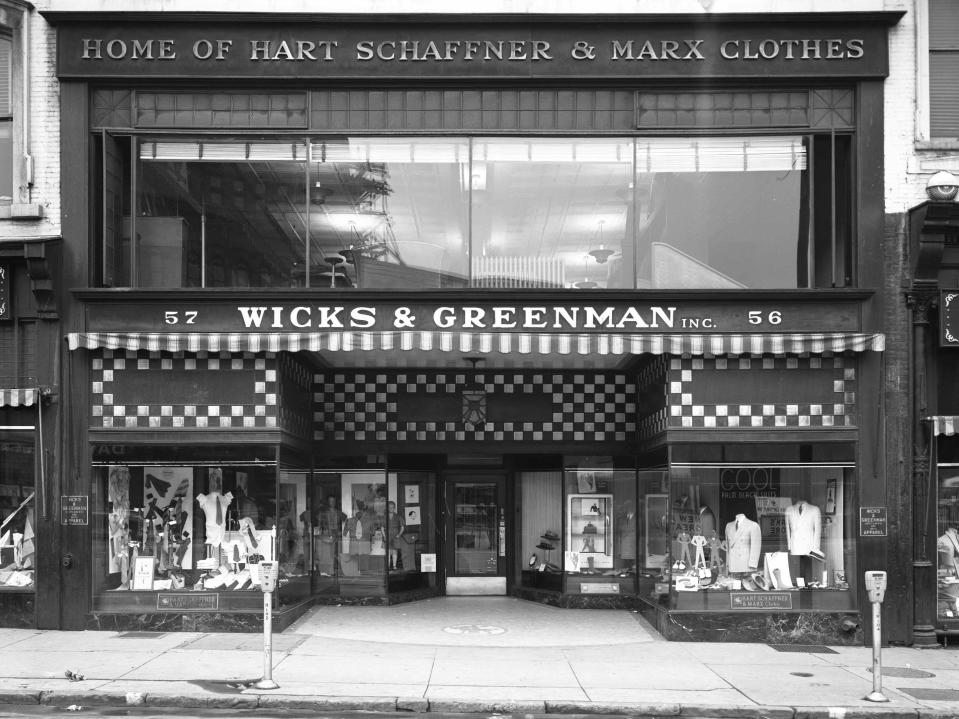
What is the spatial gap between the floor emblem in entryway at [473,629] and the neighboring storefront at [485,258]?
92.4 inches

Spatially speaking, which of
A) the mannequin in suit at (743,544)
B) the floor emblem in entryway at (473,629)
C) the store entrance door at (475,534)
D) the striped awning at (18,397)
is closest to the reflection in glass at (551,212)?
the mannequin in suit at (743,544)

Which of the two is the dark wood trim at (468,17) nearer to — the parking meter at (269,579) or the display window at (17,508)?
the display window at (17,508)

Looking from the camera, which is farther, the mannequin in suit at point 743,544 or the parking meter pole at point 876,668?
the mannequin in suit at point 743,544

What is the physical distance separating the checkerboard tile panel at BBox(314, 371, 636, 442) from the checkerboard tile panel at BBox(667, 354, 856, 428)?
240 centimetres

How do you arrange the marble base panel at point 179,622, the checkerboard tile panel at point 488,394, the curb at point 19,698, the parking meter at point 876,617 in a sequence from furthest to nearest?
the checkerboard tile panel at point 488,394
the marble base panel at point 179,622
the parking meter at point 876,617
the curb at point 19,698

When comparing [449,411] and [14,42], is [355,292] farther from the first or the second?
[14,42]

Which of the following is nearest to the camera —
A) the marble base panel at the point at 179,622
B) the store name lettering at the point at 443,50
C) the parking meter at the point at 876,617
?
the parking meter at the point at 876,617

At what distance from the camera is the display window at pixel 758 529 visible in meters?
14.8

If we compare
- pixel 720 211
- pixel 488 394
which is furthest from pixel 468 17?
pixel 488 394

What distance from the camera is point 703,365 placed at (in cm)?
1490

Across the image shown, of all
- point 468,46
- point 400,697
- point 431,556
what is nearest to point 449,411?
point 431,556

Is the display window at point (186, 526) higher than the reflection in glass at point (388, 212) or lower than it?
lower

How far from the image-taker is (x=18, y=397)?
14.7m

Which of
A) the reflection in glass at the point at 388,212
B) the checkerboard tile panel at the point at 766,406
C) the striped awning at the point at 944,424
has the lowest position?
the striped awning at the point at 944,424
